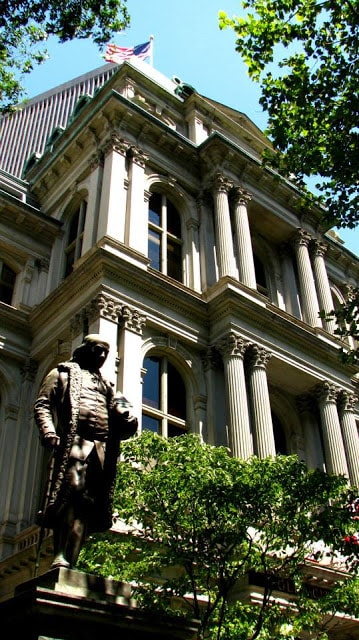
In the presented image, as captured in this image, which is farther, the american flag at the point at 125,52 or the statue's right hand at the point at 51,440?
the american flag at the point at 125,52

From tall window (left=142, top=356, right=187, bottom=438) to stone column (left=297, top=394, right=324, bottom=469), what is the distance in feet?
18.6

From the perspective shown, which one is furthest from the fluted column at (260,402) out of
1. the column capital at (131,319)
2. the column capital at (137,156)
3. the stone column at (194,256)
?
the column capital at (137,156)

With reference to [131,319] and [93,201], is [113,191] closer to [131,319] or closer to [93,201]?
[93,201]

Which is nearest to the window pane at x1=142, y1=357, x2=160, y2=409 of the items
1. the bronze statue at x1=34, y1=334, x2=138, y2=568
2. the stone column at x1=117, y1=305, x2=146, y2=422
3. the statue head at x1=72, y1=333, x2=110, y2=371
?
the stone column at x1=117, y1=305, x2=146, y2=422

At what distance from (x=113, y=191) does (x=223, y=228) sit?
4.55m

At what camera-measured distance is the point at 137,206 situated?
76.2 ft

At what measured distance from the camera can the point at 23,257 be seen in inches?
1043

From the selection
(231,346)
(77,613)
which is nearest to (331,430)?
(231,346)

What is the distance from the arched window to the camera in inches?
1010

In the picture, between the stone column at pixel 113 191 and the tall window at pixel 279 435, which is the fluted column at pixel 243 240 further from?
the tall window at pixel 279 435

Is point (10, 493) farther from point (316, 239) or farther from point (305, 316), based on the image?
point (316, 239)

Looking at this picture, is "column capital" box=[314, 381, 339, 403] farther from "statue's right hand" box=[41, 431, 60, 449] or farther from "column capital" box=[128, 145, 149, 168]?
"statue's right hand" box=[41, 431, 60, 449]

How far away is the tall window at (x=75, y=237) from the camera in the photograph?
25328mm

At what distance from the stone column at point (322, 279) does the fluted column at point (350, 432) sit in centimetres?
333
